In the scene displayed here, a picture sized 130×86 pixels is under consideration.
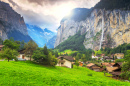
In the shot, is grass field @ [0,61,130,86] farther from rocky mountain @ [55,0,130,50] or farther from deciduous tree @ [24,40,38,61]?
rocky mountain @ [55,0,130,50]

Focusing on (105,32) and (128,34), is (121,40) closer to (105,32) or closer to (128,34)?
(128,34)

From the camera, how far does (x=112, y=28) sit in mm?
165375

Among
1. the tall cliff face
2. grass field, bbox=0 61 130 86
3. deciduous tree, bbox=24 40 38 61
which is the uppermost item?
the tall cliff face

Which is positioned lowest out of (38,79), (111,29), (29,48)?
(38,79)

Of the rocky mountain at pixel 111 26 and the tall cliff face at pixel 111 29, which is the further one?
the rocky mountain at pixel 111 26

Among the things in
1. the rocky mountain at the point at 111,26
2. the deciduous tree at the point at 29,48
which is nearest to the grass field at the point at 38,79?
the deciduous tree at the point at 29,48

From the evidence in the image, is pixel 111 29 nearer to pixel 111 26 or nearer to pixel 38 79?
pixel 111 26

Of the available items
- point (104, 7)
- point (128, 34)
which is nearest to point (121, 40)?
point (128, 34)

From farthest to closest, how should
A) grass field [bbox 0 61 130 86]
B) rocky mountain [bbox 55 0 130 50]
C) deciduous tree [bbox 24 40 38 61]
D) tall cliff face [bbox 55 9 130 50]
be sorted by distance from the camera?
rocky mountain [bbox 55 0 130 50] → tall cliff face [bbox 55 9 130 50] → deciduous tree [bbox 24 40 38 61] → grass field [bbox 0 61 130 86]

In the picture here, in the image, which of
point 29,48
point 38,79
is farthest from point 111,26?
point 38,79

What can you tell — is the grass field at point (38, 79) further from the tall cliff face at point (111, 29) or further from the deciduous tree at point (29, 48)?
the tall cliff face at point (111, 29)

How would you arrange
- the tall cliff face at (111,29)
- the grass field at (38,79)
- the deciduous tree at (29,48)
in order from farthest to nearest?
the tall cliff face at (111,29)
the deciduous tree at (29,48)
the grass field at (38,79)

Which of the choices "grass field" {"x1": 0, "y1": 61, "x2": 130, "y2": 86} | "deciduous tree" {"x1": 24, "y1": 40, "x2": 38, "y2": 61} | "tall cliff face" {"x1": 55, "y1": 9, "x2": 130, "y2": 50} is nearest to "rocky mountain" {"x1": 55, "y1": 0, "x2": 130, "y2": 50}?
"tall cliff face" {"x1": 55, "y1": 9, "x2": 130, "y2": 50}

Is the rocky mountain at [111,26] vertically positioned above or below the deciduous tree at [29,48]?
above
